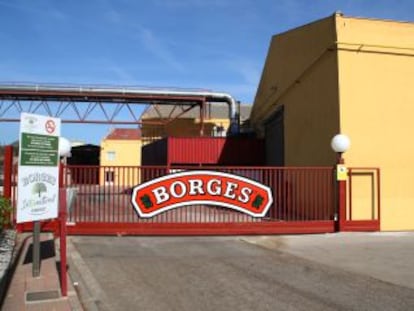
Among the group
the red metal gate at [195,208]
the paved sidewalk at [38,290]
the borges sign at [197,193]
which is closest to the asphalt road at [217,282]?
the paved sidewalk at [38,290]

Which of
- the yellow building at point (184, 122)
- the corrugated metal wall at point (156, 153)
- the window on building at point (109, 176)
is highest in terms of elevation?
the yellow building at point (184, 122)

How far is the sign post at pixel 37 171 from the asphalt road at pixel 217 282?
122 cm

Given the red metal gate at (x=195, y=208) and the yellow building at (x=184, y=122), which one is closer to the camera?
the red metal gate at (x=195, y=208)

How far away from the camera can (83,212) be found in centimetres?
1574

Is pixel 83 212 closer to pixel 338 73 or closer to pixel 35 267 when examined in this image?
pixel 35 267

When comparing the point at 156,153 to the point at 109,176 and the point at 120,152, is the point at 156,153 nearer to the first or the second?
the point at 109,176

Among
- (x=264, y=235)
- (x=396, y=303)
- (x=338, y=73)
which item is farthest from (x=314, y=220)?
(x=396, y=303)

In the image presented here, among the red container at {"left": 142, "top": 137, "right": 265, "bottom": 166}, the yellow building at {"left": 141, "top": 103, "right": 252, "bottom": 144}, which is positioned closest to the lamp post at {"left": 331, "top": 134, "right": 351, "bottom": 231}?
the red container at {"left": 142, "top": 137, "right": 265, "bottom": 166}

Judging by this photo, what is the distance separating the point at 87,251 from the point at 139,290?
13.7 ft

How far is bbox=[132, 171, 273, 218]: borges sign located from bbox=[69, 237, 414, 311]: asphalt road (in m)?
2.58

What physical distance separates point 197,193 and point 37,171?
706 centimetres

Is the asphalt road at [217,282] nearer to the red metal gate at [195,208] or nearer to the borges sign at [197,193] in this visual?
the red metal gate at [195,208]

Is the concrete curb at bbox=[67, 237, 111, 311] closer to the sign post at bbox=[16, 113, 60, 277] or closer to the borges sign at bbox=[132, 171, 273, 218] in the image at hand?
the sign post at bbox=[16, 113, 60, 277]

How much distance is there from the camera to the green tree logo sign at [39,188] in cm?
928
